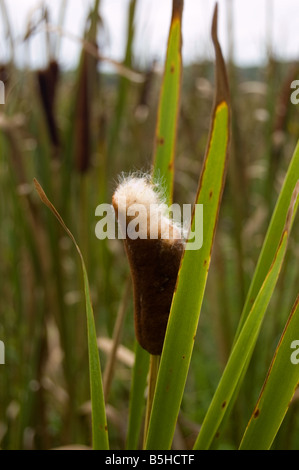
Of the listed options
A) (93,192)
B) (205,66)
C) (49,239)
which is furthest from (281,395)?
(205,66)

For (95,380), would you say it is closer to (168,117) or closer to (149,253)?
(149,253)

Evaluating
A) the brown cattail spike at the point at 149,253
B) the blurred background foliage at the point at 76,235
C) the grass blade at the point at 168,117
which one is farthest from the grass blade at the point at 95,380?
the blurred background foliage at the point at 76,235

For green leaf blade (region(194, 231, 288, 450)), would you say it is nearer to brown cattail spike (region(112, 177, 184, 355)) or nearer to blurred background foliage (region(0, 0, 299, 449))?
brown cattail spike (region(112, 177, 184, 355))

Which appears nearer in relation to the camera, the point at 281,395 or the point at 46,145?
the point at 281,395

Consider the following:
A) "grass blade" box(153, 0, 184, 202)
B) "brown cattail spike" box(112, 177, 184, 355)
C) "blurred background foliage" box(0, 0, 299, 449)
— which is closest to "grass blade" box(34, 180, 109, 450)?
"brown cattail spike" box(112, 177, 184, 355)

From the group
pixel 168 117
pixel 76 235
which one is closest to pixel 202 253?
pixel 168 117

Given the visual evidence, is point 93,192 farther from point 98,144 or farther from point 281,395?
point 281,395
